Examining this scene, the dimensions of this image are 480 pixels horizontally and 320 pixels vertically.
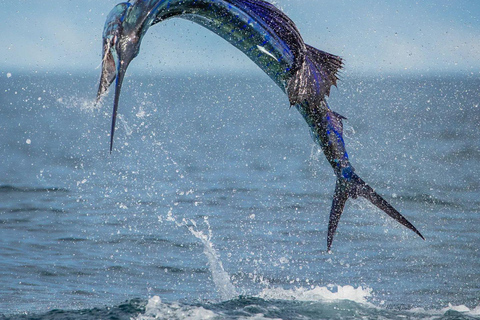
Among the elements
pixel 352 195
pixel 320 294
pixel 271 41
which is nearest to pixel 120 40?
pixel 271 41

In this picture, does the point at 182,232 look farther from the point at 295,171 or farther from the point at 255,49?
the point at 295,171

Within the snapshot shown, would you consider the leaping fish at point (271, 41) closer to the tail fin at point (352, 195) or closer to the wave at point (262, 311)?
the tail fin at point (352, 195)

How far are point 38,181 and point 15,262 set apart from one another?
748cm

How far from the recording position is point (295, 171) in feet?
64.2

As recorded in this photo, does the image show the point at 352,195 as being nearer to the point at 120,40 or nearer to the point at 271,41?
the point at 271,41

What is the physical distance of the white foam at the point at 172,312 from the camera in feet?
21.1

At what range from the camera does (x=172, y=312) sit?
6.53 m

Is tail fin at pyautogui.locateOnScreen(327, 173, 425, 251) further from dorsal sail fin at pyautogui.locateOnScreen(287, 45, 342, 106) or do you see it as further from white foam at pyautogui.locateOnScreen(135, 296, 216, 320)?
white foam at pyautogui.locateOnScreen(135, 296, 216, 320)

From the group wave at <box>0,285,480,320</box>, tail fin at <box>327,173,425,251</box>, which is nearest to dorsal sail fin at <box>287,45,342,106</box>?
tail fin at <box>327,173,425,251</box>

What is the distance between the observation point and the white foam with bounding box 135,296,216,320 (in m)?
6.43

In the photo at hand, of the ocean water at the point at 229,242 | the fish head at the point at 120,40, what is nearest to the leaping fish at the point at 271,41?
the fish head at the point at 120,40

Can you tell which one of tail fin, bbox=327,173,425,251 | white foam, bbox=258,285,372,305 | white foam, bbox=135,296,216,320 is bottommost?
white foam, bbox=135,296,216,320

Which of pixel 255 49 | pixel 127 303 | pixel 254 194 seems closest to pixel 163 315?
pixel 127 303

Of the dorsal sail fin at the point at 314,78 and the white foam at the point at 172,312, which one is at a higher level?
the dorsal sail fin at the point at 314,78
